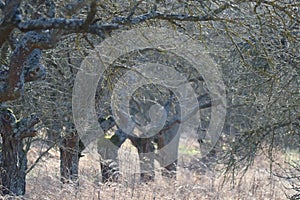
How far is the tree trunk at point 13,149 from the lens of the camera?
7031 millimetres

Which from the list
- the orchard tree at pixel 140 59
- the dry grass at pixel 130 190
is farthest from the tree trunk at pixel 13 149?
the dry grass at pixel 130 190

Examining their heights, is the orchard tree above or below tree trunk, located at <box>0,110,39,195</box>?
above

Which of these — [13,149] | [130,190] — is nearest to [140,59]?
[130,190]

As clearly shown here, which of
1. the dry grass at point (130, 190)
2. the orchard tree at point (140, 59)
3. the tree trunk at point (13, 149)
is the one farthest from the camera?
Answer: the dry grass at point (130, 190)

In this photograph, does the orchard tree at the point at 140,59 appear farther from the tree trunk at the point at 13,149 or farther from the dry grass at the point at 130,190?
the dry grass at the point at 130,190

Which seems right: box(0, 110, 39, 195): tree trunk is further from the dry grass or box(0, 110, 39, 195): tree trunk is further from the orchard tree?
the dry grass

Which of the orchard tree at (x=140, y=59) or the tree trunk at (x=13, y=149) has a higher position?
the orchard tree at (x=140, y=59)

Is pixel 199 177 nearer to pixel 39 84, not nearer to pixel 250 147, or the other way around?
pixel 250 147

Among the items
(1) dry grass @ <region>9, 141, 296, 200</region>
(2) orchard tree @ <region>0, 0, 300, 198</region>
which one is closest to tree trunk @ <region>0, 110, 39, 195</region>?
(2) orchard tree @ <region>0, 0, 300, 198</region>

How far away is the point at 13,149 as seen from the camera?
7418mm

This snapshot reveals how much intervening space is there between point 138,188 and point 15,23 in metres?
5.54

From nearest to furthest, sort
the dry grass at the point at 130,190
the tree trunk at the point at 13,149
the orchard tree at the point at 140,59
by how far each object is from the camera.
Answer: the orchard tree at the point at 140,59
the tree trunk at the point at 13,149
the dry grass at the point at 130,190

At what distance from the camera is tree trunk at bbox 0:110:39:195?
7031 millimetres

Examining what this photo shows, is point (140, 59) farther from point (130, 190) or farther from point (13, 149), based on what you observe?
point (13, 149)
